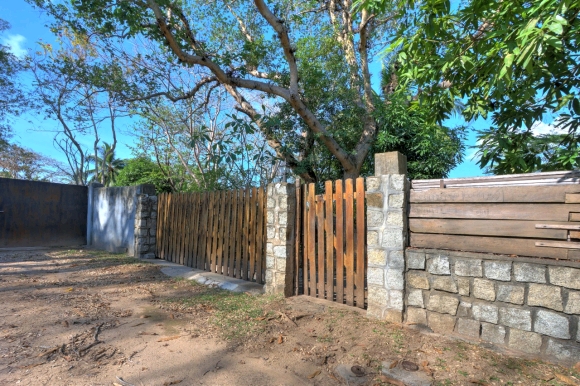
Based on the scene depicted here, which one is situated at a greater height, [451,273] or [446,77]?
[446,77]

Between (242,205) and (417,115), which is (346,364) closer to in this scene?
(242,205)

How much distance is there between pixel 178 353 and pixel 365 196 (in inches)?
104

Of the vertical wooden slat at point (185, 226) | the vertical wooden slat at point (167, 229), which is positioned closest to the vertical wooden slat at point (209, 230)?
the vertical wooden slat at point (185, 226)

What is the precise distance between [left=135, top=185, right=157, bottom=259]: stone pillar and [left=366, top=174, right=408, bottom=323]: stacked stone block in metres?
6.69

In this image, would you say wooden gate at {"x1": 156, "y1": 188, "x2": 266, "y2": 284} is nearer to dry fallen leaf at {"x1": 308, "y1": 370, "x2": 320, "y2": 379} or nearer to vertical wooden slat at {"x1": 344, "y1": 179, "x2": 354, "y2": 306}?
vertical wooden slat at {"x1": 344, "y1": 179, "x2": 354, "y2": 306}

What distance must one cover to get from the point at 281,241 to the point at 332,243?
82cm

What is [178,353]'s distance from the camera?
338 centimetres

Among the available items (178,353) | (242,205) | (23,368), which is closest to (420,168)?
(242,205)

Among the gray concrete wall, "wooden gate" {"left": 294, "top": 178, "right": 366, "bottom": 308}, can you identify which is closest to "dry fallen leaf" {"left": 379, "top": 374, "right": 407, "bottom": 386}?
"wooden gate" {"left": 294, "top": 178, "right": 366, "bottom": 308}

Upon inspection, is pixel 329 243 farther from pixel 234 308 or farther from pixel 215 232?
pixel 215 232

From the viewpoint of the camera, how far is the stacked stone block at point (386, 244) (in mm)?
3783

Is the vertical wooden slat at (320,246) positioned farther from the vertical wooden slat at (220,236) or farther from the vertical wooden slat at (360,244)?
the vertical wooden slat at (220,236)

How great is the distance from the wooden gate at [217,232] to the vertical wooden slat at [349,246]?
5.82 feet

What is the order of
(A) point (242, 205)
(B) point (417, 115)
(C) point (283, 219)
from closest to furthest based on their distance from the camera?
(C) point (283, 219) < (A) point (242, 205) < (B) point (417, 115)
